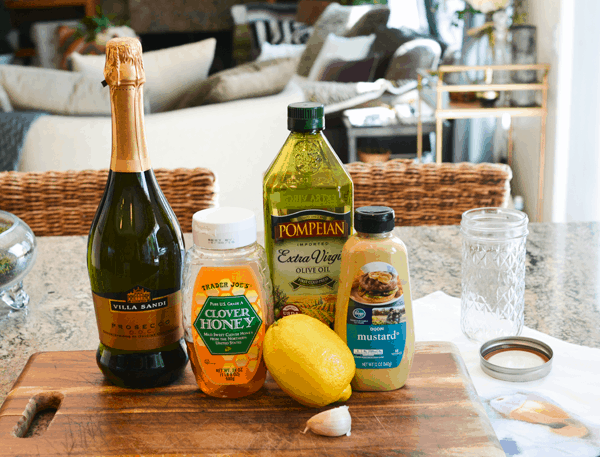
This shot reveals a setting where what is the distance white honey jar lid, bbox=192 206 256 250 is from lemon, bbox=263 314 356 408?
8 cm

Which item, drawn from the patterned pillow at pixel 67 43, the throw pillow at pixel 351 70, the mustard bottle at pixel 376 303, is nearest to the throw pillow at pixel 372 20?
the throw pillow at pixel 351 70

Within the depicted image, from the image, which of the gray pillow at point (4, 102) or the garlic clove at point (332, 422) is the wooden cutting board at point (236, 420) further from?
the gray pillow at point (4, 102)

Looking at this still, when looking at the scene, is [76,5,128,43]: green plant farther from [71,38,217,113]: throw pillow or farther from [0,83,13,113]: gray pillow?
[0,83,13,113]: gray pillow

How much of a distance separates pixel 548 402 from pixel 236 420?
292 millimetres

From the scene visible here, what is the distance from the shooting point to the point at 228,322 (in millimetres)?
530

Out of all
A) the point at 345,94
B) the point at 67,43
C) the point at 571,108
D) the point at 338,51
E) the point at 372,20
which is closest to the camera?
the point at 571,108

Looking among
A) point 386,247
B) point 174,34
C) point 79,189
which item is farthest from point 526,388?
point 174,34

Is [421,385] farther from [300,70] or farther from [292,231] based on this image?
[300,70]

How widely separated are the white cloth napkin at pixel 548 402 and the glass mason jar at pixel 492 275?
0.08ft

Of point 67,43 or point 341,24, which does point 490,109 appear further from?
point 67,43

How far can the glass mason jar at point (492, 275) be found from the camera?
0.72m

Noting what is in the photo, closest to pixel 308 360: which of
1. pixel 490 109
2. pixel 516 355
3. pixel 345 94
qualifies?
pixel 516 355

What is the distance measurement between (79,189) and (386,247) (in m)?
0.82

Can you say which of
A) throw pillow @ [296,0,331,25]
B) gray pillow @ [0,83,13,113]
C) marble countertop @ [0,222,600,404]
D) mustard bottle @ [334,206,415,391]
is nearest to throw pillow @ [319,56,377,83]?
throw pillow @ [296,0,331,25]
